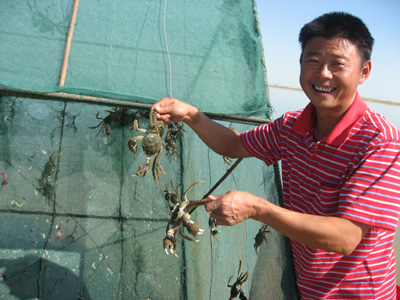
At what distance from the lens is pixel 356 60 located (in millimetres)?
1354

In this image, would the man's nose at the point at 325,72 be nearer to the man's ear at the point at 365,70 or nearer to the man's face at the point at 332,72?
the man's face at the point at 332,72

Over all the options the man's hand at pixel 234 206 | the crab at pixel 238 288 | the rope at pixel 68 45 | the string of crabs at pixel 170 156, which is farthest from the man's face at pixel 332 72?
the crab at pixel 238 288

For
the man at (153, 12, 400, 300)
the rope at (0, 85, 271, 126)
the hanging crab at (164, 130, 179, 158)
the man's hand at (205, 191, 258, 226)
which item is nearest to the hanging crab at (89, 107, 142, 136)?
the hanging crab at (164, 130, 179, 158)

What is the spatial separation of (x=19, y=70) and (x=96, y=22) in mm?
541

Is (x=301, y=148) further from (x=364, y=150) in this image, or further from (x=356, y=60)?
(x=356, y=60)

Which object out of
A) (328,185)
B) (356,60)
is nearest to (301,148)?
(328,185)

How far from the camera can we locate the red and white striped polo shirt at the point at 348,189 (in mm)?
1224

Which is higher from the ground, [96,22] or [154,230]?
[96,22]

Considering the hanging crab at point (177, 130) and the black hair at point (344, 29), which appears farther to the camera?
the hanging crab at point (177, 130)

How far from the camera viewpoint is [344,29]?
4.34 feet

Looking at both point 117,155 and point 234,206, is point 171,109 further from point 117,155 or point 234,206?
point 117,155

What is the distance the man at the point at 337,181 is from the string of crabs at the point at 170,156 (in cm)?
36

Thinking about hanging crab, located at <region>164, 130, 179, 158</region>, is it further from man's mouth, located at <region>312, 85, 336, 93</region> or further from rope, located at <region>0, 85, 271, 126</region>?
man's mouth, located at <region>312, 85, 336, 93</region>

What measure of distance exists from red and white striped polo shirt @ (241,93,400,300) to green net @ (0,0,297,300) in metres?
0.30
